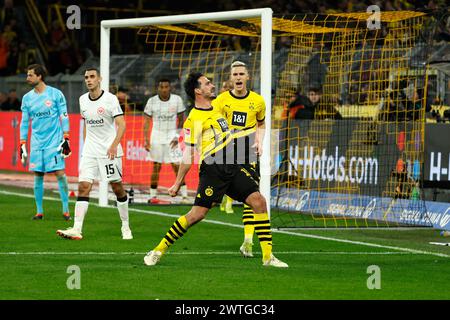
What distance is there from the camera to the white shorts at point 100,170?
14.5 m

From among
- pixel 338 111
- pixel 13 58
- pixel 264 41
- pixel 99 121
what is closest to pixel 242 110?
pixel 99 121

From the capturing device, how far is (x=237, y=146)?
12.2 m

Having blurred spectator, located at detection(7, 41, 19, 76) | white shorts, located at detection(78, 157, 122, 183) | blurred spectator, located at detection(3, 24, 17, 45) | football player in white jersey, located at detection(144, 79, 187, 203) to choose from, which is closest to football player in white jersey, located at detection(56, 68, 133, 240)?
white shorts, located at detection(78, 157, 122, 183)

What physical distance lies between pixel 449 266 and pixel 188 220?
2899 mm

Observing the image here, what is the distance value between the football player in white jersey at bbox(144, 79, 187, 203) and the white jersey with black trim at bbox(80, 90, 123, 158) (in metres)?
5.59

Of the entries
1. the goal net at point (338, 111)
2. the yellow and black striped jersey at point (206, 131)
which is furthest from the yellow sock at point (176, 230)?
the goal net at point (338, 111)

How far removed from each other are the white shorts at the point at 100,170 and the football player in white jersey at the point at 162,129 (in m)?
5.71

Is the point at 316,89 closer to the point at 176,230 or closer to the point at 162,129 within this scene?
the point at 162,129

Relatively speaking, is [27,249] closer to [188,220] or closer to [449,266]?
[188,220]

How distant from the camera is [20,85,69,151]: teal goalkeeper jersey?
1717 centimetres

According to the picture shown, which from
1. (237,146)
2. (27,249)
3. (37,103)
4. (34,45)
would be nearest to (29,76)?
(37,103)

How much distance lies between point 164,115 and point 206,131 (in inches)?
349

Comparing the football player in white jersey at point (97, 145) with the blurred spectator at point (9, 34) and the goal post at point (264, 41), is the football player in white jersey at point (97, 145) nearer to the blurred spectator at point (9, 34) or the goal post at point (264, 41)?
the goal post at point (264, 41)

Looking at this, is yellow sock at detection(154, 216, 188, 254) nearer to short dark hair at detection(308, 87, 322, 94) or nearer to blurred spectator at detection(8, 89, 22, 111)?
short dark hair at detection(308, 87, 322, 94)
